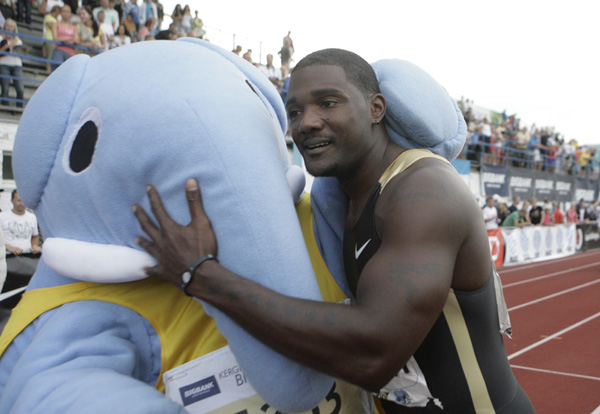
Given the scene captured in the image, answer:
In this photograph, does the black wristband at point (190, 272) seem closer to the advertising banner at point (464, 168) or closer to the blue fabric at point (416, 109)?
the blue fabric at point (416, 109)

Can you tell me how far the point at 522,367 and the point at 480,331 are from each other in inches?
178

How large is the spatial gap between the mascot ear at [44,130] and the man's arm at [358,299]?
0.39 m

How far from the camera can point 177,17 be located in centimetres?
1154

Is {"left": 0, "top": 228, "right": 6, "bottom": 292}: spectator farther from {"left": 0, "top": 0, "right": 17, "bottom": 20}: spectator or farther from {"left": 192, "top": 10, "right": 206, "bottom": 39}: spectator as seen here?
{"left": 192, "top": 10, "right": 206, "bottom": 39}: spectator

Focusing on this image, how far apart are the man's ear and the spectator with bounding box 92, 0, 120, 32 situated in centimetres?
885

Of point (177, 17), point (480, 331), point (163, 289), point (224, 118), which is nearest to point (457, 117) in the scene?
point (480, 331)

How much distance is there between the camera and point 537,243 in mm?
14953

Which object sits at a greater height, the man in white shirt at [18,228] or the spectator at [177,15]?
the spectator at [177,15]

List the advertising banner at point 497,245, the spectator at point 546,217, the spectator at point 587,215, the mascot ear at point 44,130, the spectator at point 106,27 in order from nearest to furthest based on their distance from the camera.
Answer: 1. the mascot ear at point 44,130
2. the spectator at point 106,27
3. the advertising banner at point 497,245
4. the spectator at point 546,217
5. the spectator at point 587,215

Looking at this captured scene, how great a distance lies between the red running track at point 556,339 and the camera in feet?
16.0

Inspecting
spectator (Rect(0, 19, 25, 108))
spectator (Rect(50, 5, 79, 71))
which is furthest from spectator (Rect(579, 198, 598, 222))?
spectator (Rect(0, 19, 25, 108))

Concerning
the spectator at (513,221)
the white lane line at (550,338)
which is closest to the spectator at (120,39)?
the white lane line at (550,338)

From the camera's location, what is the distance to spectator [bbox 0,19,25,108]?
26.9ft

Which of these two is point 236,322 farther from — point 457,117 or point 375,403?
point 457,117
